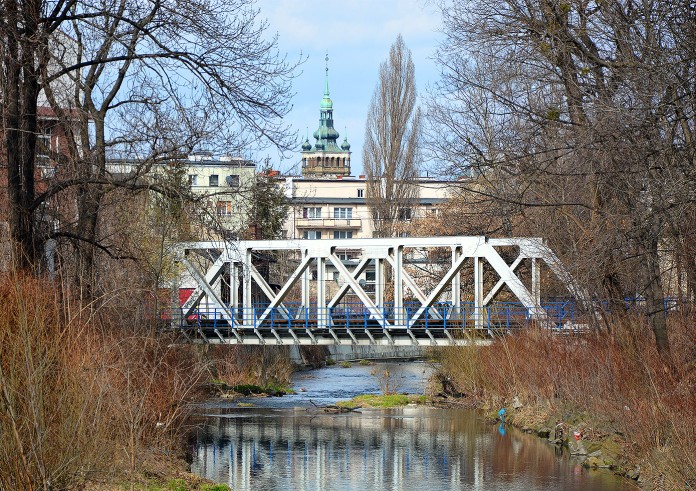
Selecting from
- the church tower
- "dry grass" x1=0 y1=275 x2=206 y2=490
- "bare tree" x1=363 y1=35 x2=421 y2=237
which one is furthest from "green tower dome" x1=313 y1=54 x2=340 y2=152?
"dry grass" x1=0 y1=275 x2=206 y2=490

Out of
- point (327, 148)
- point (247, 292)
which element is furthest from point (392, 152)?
point (327, 148)

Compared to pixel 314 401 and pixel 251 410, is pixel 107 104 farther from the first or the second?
pixel 314 401

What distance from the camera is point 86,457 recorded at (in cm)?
956

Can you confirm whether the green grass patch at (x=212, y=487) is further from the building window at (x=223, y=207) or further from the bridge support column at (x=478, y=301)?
the bridge support column at (x=478, y=301)

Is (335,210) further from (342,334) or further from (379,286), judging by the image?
(342,334)

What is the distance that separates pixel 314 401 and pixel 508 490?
15.6 metres

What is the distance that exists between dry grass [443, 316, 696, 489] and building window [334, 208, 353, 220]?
56.4 metres

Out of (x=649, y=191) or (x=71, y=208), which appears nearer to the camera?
(x=649, y=191)

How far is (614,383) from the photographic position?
1834cm

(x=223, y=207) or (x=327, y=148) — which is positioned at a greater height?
(x=327, y=148)

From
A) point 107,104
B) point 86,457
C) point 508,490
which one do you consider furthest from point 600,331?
point 86,457

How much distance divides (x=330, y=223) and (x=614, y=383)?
67.9m

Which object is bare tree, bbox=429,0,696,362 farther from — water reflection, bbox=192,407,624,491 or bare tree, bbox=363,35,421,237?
bare tree, bbox=363,35,421,237

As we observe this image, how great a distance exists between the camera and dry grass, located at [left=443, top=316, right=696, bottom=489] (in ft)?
46.1
